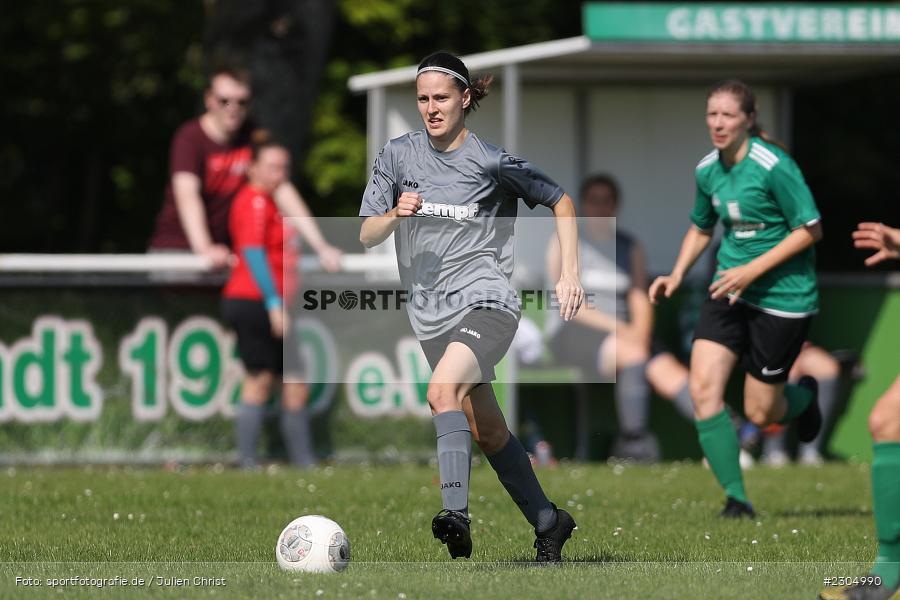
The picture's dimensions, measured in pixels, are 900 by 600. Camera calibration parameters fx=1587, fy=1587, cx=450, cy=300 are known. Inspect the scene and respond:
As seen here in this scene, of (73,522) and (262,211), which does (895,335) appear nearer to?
(262,211)

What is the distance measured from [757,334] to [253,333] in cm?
446

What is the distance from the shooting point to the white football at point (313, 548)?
22.2 ft

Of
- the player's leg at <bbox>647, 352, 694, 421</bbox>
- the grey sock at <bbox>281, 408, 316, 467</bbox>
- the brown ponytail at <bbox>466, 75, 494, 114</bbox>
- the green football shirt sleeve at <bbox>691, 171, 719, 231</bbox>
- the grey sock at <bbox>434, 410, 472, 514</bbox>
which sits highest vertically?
the brown ponytail at <bbox>466, 75, 494, 114</bbox>

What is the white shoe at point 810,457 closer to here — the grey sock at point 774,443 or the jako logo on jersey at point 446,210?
the grey sock at point 774,443

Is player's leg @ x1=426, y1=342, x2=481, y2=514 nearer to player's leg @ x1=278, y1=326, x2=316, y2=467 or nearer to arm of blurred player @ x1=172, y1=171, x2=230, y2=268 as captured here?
arm of blurred player @ x1=172, y1=171, x2=230, y2=268

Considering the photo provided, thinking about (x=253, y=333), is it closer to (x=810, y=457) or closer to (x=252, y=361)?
(x=252, y=361)

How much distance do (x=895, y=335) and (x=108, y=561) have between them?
8.52m

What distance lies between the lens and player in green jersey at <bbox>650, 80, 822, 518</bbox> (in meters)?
9.27

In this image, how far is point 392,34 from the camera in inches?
1059

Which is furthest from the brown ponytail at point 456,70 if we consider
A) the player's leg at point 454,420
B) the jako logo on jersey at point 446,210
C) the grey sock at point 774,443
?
the grey sock at point 774,443

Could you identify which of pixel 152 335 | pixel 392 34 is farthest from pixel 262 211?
pixel 392 34

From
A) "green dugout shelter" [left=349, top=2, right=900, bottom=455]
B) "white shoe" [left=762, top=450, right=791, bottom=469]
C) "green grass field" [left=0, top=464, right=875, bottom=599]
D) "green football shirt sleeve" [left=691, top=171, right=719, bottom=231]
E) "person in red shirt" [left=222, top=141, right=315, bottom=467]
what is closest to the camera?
"green grass field" [left=0, top=464, right=875, bottom=599]

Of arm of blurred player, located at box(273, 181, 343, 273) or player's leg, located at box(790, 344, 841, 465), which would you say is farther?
player's leg, located at box(790, 344, 841, 465)

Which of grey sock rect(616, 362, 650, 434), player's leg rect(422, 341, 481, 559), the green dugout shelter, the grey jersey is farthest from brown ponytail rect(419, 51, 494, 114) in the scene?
grey sock rect(616, 362, 650, 434)
